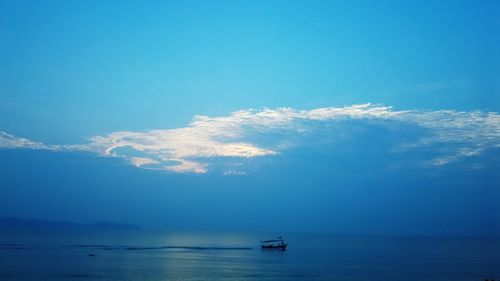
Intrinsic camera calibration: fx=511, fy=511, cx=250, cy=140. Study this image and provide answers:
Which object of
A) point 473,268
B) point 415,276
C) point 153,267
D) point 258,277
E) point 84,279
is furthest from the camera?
point 473,268

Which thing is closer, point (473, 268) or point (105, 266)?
point (105, 266)

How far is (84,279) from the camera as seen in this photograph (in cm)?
6825

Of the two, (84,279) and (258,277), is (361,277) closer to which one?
(258,277)

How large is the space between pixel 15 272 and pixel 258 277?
34330 mm

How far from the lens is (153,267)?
85500 millimetres

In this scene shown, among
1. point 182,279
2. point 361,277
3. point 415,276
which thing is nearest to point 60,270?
point 182,279

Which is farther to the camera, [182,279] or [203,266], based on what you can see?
[203,266]

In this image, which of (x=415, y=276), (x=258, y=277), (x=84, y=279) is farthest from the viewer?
(x=415, y=276)

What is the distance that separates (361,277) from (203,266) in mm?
28648

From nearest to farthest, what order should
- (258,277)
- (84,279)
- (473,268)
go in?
(84,279) → (258,277) → (473,268)

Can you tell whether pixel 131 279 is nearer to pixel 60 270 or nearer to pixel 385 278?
pixel 60 270

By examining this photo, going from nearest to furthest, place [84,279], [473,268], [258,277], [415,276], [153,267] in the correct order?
1. [84,279]
2. [258,277]
3. [415,276]
4. [153,267]
5. [473,268]

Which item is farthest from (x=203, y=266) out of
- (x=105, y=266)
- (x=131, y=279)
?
(x=131, y=279)

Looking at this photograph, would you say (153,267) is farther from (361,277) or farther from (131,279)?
(361,277)
